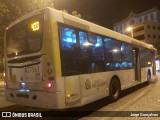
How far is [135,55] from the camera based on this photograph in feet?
40.3

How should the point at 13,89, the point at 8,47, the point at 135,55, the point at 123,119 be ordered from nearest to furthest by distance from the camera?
the point at 123,119
the point at 13,89
the point at 8,47
the point at 135,55

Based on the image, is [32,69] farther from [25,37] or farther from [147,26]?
[147,26]

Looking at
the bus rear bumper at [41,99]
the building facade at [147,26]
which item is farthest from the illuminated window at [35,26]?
the building facade at [147,26]

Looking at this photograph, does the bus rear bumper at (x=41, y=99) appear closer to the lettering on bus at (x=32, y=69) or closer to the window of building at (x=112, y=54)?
the lettering on bus at (x=32, y=69)

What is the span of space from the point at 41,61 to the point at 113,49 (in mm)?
4136

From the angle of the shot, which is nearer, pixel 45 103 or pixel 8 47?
pixel 45 103

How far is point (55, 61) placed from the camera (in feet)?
18.5

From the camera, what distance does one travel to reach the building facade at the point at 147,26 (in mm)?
67500

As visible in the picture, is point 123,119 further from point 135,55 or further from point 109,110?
point 135,55

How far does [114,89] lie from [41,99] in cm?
416

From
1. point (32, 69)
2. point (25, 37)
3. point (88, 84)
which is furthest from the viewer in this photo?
point (88, 84)

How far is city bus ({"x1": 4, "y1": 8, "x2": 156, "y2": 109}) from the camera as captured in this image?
571 centimetres

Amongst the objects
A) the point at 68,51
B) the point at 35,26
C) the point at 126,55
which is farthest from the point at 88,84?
the point at 126,55

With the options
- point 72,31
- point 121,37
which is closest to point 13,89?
point 72,31
